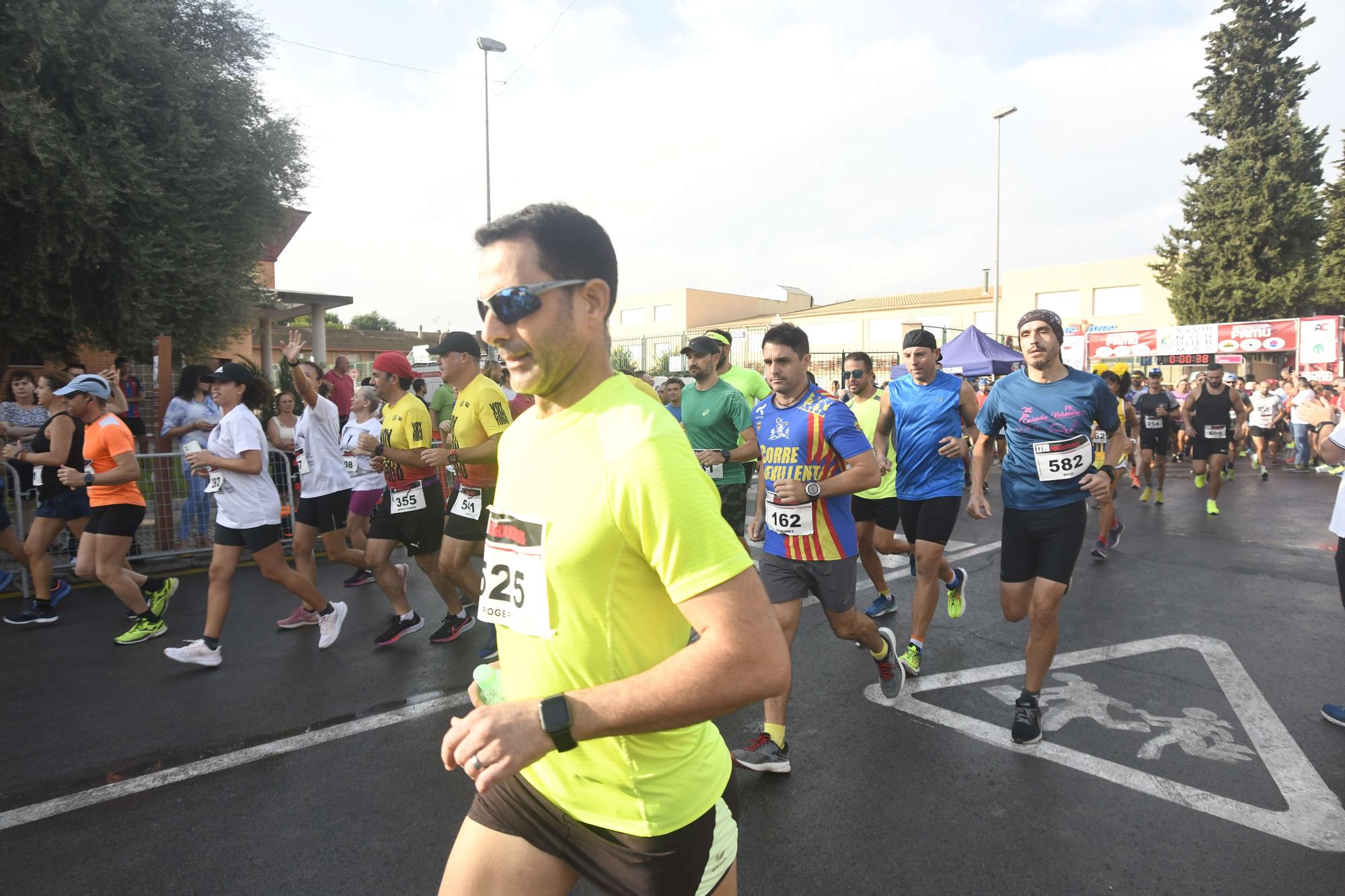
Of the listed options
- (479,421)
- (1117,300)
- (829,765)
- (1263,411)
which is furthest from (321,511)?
(1117,300)

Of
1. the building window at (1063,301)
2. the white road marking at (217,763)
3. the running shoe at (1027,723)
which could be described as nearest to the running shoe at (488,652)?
the white road marking at (217,763)

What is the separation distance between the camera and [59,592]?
253 inches

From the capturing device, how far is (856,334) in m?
50.8

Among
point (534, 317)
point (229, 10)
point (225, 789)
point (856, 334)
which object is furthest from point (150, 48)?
point (856, 334)

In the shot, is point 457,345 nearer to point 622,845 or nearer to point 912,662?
Result: point 912,662

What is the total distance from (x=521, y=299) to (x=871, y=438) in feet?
18.7

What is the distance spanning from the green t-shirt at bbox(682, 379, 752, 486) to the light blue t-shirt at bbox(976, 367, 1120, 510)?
1994 mm

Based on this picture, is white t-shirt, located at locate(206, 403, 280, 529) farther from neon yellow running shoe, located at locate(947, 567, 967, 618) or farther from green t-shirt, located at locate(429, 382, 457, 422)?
neon yellow running shoe, located at locate(947, 567, 967, 618)

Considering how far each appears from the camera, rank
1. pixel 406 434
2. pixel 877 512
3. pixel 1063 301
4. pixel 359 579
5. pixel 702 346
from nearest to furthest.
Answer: pixel 406 434 → pixel 702 346 → pixel 877 512 → pixel 359 579 → pixel 1063 301

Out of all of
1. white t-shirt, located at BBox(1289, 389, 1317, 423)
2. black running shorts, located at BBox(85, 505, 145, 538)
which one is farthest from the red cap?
white t-shirt, located at BBox(1289, 389, 1317, 423)

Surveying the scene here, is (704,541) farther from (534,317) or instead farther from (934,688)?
(934,688)

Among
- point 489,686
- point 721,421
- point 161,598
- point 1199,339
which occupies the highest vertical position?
point 1199,339

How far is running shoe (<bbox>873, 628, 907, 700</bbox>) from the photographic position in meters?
4.12

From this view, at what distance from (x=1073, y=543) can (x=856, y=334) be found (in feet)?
160
